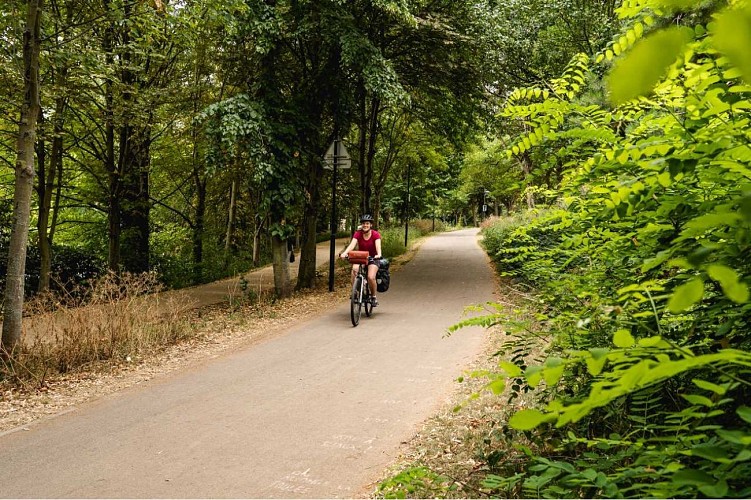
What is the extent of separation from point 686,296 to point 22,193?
8.19 meters

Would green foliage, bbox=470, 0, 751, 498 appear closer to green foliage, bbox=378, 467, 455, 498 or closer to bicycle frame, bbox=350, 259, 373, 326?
green foliage, bbox=378, 467, 455, 498

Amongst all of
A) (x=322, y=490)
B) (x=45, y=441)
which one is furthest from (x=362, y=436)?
(x=45, y=441)

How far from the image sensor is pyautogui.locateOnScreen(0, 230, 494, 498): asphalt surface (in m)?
4.07

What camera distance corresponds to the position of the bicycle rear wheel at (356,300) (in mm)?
9977

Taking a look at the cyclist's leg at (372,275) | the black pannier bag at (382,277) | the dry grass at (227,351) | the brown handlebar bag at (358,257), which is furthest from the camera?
the black pannier bag at (382,277)

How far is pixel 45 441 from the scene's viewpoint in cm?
495

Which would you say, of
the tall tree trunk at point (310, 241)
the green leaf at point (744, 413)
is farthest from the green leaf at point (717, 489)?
the tall tree trunk at point (310, 241)

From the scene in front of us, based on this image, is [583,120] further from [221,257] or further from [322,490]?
[221,257]

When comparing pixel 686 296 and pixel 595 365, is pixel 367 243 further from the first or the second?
pixel 686 296

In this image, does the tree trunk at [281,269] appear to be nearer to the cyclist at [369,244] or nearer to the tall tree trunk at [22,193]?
the cyclist at [369,244]

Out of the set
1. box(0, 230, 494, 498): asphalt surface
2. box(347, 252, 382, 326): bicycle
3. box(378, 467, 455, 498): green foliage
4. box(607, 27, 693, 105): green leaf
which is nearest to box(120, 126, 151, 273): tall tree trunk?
box(347, 252, 382, 326): bicycle

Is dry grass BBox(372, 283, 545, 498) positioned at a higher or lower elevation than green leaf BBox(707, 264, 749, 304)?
lower

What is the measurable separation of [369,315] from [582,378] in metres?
7.41

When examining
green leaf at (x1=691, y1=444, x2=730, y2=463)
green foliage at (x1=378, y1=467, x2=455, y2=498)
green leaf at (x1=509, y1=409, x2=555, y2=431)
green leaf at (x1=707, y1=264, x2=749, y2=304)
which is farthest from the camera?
green foliage at (x1=378, y1=467, x2=455, y2=498)
